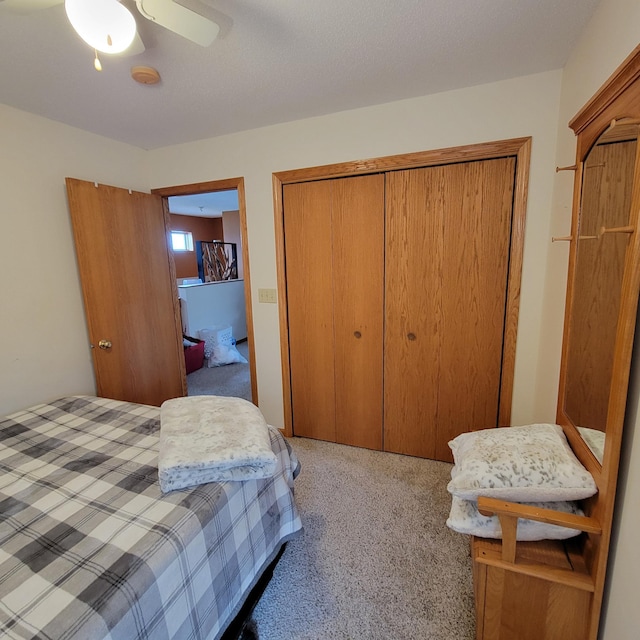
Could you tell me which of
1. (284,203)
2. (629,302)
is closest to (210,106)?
(284,203)

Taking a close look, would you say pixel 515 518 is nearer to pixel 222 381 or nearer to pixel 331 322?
pixel 331 322

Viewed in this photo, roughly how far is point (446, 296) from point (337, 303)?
2.41 feet

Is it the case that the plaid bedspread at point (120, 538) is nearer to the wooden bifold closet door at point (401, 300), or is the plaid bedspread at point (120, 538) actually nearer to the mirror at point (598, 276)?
the wooden bifold closet door at point (401, 300)

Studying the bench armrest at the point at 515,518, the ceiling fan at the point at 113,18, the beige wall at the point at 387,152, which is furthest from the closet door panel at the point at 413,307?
the ceiling fan at the point at 113,18

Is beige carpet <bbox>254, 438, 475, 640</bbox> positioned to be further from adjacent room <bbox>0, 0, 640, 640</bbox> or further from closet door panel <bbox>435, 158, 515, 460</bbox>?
closet door panel <bbox>435, 158, 515, 460</bbox>

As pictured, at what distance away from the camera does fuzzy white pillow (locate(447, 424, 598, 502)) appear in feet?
3.33

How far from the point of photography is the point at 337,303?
2.33m

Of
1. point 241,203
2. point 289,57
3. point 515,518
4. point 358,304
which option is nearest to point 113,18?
point 289,57

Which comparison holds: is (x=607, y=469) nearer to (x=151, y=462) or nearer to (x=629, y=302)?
(x=629, y=302)

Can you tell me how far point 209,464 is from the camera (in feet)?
3.74

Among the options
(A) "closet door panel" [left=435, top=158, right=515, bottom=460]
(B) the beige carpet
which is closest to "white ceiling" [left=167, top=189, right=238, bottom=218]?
(A) "closet door panel" [left=435, top=158, right=515, bottom=460]

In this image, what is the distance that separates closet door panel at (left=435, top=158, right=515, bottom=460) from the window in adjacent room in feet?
22.0

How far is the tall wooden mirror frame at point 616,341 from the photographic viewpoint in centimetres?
82

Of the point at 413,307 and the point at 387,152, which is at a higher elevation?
the point at 387,152
